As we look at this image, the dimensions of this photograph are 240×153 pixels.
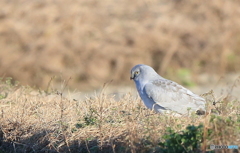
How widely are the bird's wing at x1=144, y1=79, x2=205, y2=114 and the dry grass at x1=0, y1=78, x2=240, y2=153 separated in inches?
8.4

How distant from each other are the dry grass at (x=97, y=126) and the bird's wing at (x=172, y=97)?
21 cm

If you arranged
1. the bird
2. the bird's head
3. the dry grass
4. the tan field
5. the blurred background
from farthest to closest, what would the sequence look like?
the blurred background < the tan field < the bird's head < the bird < the dry grass

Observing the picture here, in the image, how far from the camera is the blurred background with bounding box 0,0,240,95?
14445 millimetres

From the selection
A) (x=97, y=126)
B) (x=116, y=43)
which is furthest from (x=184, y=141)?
(x=116, y=43)

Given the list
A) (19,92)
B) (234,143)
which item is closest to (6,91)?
(19,92)

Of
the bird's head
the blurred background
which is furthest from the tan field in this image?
the bird's head

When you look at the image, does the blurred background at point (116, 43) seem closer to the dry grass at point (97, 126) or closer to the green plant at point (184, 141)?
the dry grass at point (97, 126)

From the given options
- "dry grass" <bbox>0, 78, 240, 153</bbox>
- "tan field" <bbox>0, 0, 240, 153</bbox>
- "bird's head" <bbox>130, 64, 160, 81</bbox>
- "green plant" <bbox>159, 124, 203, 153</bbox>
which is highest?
"tan field" <bbox>0, 0, 240, 153</bbox>

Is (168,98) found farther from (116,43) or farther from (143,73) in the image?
(116,43)

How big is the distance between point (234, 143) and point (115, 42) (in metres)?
9.96

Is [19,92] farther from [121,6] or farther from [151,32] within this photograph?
[121,6]

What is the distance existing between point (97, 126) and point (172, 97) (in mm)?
1151

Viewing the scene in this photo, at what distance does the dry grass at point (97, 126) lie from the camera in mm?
5594

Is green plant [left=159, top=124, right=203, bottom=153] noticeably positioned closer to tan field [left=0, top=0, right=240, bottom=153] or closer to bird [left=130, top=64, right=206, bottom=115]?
bird [left=130, top=64, right=206, bottom=115]
